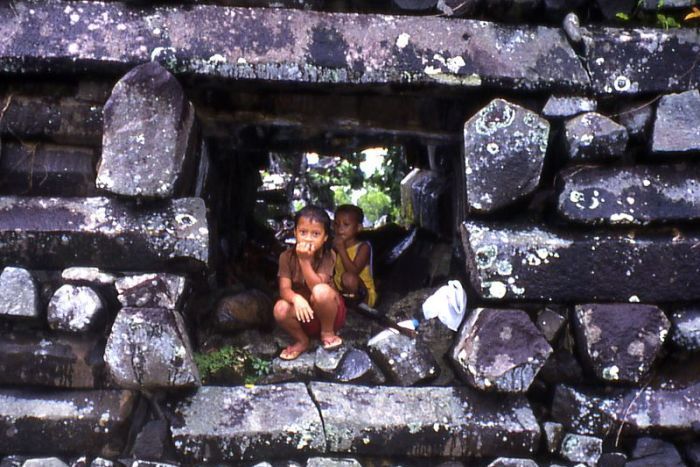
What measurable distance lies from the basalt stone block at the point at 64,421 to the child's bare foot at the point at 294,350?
65 cm

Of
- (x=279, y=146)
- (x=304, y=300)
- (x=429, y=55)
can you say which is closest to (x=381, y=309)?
(x=304, y=300)

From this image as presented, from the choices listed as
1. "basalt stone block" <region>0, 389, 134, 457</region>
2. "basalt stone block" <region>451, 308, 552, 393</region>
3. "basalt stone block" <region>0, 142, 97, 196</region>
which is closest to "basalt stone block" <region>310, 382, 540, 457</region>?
"basalt stone block" <region>451, 308, 552, 393</region>

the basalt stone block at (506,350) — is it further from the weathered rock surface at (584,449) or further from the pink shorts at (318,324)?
the pink shorts at (318,324)

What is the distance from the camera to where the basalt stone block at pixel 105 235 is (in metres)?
2.96

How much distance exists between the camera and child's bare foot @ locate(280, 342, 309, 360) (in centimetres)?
327

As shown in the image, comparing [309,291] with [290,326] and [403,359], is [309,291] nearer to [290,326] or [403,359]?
[290,326]

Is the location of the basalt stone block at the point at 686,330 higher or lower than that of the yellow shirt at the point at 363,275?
higher

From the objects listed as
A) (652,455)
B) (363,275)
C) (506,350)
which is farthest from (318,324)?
(652,455)

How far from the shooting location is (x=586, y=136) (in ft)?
10.1

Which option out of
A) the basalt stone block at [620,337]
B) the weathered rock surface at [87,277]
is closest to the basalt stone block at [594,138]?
the basalt stone block at [620,337]

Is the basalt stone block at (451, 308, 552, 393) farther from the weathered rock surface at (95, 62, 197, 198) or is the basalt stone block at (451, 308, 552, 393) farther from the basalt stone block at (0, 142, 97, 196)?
the basalt stone block at (0, 142, 97, 196)

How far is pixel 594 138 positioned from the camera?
3.07m

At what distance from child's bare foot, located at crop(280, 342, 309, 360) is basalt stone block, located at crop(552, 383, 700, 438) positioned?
3.50 feet

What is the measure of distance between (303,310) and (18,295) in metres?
1.11
